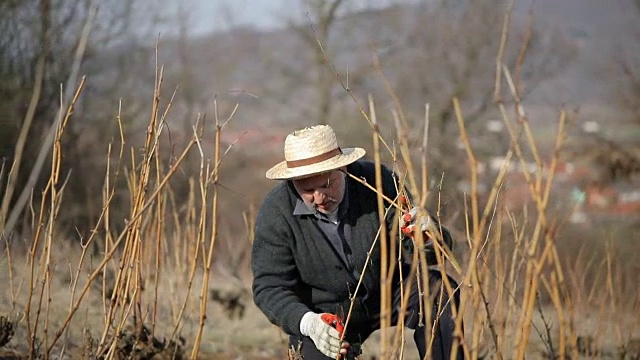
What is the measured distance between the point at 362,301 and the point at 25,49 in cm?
1072

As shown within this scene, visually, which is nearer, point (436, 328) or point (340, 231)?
point (436, 328)

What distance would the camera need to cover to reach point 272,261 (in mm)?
3094

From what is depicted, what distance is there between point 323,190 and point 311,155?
14cm

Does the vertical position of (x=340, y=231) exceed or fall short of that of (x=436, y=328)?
it exceeds it

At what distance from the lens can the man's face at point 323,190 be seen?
296 cm

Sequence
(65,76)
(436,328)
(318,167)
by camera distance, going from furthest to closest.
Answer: (65,76)
(318,167)
(436,328)

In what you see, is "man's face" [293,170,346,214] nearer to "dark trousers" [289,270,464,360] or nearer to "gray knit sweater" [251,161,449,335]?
"gray knit sweater" [251,161,449,335]

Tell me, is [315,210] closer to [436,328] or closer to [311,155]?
[311,155]

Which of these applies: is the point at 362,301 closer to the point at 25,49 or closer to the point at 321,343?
the point at 321,343

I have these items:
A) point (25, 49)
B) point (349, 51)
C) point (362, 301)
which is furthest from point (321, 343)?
point (349, 51)

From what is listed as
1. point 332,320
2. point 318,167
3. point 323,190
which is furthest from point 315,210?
point 332,320

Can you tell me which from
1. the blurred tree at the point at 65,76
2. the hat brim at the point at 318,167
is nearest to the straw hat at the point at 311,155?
the hat brim at the point at 318,167

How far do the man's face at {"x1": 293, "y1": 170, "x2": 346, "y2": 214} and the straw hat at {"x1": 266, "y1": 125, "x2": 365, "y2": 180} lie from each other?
0.25 feet

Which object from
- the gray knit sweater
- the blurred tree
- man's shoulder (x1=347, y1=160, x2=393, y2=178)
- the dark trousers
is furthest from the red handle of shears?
the blurred tree
